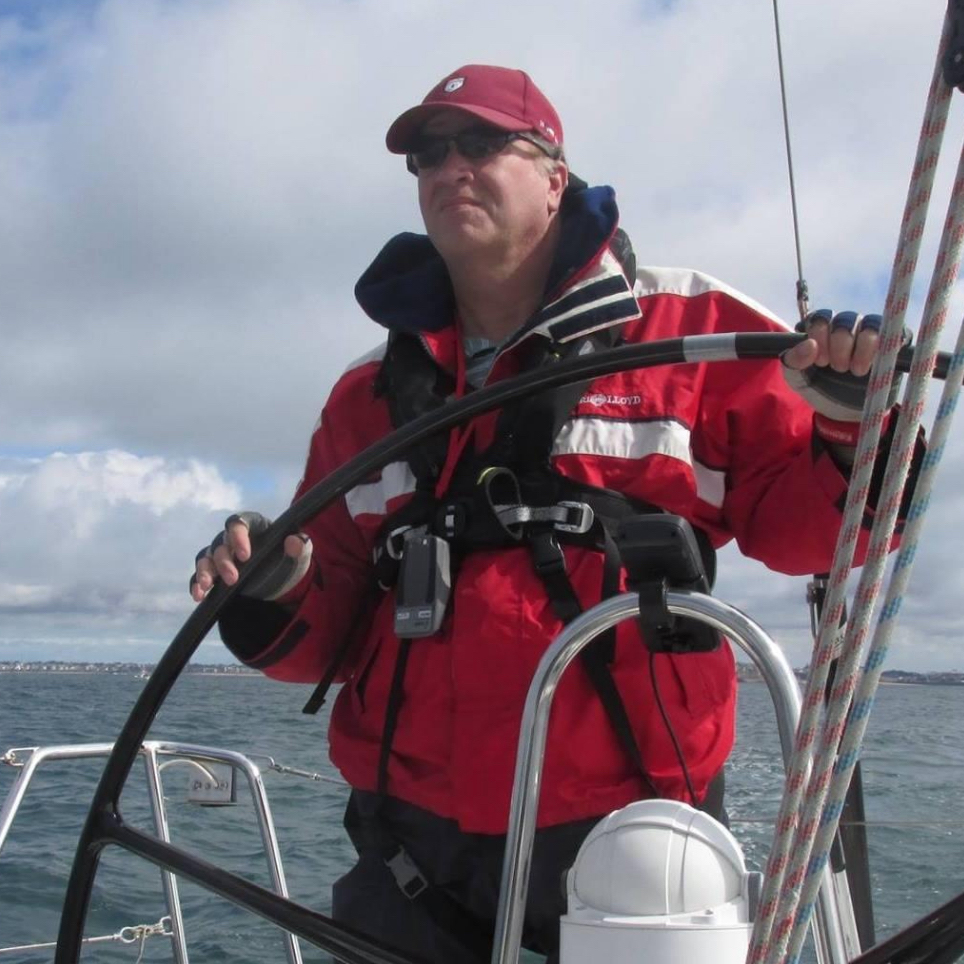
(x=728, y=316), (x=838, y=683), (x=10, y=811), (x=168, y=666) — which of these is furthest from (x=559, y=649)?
(x=10, y=811)

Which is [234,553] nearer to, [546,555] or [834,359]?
[546,555]

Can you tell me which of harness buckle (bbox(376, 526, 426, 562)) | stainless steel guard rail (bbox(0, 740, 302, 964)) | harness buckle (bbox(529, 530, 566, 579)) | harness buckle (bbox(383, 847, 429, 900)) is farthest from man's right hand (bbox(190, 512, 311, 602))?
stainless steel guard rail (bbox(0, 740, 302, 964))

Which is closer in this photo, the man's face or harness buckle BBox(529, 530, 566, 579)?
harness buckle BBox(529, 530, 566, 579)

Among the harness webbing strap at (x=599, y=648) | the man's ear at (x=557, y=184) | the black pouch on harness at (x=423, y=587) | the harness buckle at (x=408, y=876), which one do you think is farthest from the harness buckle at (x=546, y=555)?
the man's ear at (x=557, y=184)

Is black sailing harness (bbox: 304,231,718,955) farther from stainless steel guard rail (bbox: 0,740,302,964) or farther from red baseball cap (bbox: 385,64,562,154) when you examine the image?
stainless steel guard rail (bbox: 0,740,302,964)

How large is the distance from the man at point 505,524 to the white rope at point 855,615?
0.39 meters

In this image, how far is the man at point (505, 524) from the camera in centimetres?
148

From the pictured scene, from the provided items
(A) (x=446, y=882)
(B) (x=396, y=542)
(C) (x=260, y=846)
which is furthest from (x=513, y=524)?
(C) (x=260, y=846)

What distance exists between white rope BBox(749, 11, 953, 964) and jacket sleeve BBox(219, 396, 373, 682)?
3.34ft

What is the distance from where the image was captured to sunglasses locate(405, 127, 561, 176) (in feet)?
5.71

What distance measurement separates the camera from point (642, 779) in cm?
148

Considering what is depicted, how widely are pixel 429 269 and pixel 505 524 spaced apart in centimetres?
57

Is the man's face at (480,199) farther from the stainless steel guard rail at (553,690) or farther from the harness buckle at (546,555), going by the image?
the stainless steel guard rail at (553,690)

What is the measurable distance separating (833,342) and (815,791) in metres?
0.47
